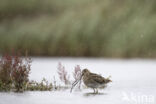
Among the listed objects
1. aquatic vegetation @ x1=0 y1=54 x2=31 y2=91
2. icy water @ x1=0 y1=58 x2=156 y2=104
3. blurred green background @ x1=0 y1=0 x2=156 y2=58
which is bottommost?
icy water @ x1=0 y1=58 x2=156 y2=104

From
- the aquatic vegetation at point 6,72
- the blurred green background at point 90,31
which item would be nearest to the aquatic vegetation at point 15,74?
the aquatic vegetation at point 6,72

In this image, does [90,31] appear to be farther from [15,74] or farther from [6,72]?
[15,74]

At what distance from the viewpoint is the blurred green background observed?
86.0ft

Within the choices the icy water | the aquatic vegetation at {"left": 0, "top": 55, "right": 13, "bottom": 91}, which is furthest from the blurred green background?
the aquatic vegetation at {"left": 0, "top": 55, "right": 13, "bottom": 91}

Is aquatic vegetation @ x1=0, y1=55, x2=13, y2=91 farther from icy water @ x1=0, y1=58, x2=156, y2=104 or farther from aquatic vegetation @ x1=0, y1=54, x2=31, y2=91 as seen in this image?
icy water @ x1=0, y1=58, x2=156, y2=104

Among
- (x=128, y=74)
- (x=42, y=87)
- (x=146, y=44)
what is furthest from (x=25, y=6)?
(x=42, y=87)

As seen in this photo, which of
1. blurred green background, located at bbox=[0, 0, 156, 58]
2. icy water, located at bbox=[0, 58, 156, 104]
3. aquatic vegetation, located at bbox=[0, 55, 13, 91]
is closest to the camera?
icy water, located at bbox=[0, 58, 156, 104]

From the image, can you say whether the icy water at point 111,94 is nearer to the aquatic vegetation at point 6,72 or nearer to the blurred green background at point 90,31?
the aquatic vegetation at point 6,72

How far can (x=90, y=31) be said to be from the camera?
2867 cm

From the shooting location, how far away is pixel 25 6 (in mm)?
37438

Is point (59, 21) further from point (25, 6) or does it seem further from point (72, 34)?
point (25, 6)

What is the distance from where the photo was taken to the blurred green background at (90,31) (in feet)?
86.0

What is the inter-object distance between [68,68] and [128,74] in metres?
3.30

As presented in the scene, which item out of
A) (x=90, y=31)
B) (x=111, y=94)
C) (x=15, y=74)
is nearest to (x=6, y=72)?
(x=15, y=74)
